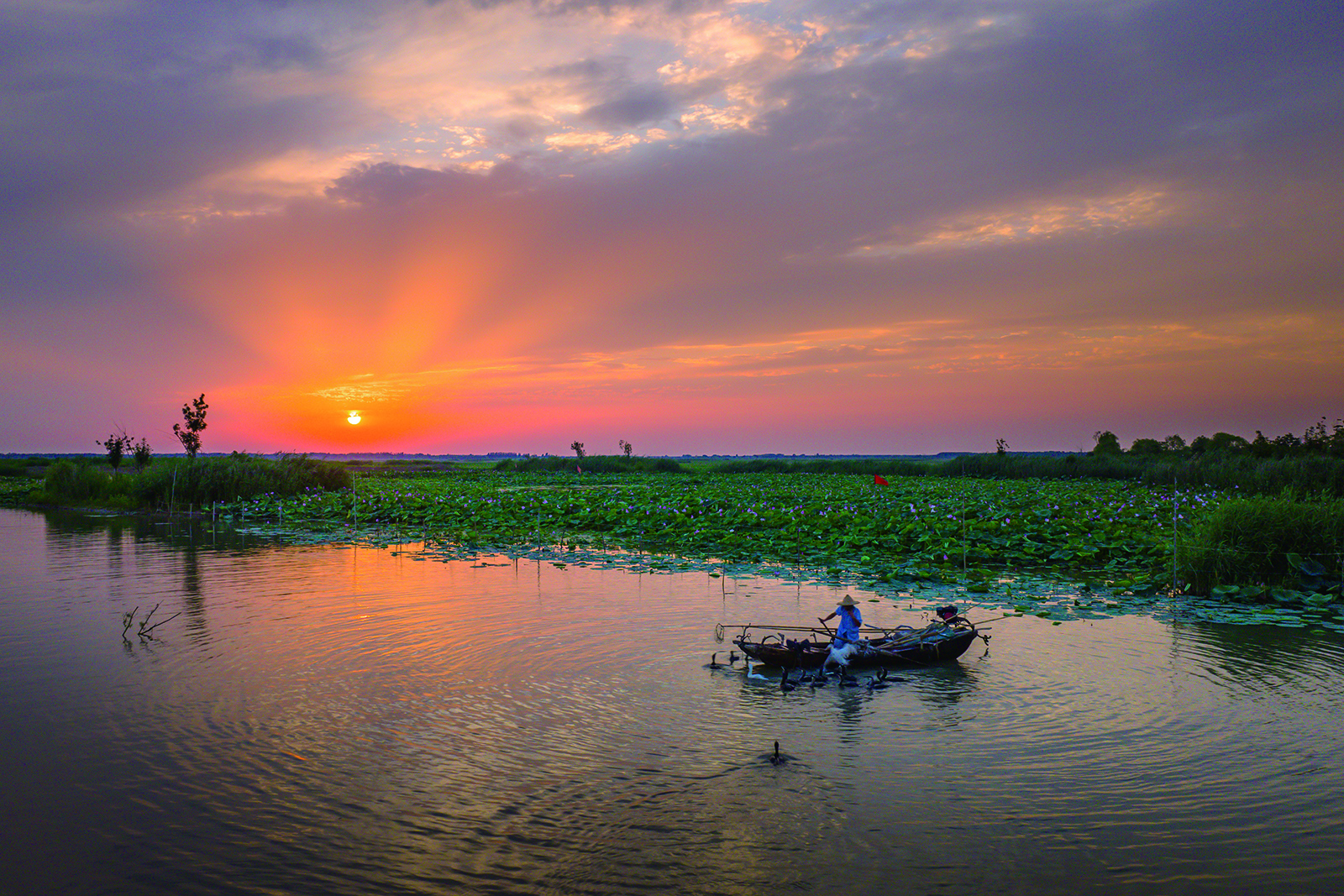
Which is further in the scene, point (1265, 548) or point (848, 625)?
point (1265, 548)

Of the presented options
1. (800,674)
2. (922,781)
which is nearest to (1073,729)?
(922,781)

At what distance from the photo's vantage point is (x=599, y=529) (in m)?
26.6

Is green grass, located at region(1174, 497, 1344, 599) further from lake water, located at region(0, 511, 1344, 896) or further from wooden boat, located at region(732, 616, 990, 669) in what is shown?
wooden boat, located at region(732, 616, 990, 669)

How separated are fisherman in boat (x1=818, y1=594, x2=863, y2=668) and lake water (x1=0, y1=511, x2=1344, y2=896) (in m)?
0.45

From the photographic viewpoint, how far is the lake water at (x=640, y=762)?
5.54m

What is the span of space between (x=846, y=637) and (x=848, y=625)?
0.17m

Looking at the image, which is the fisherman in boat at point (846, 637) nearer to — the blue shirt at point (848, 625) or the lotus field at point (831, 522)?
the blue shirt at point (848, 625)

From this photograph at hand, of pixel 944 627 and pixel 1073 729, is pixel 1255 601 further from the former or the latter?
pixel 1073 729

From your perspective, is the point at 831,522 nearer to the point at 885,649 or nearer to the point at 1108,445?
the point at 885,649

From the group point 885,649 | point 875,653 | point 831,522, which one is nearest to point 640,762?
point 875,653

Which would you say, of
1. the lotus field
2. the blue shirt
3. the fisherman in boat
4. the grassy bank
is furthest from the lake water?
the grassy bank

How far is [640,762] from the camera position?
718 centimetres

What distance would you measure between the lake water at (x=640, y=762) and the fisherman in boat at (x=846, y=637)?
453 millimetres

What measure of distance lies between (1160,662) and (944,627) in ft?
9.49
